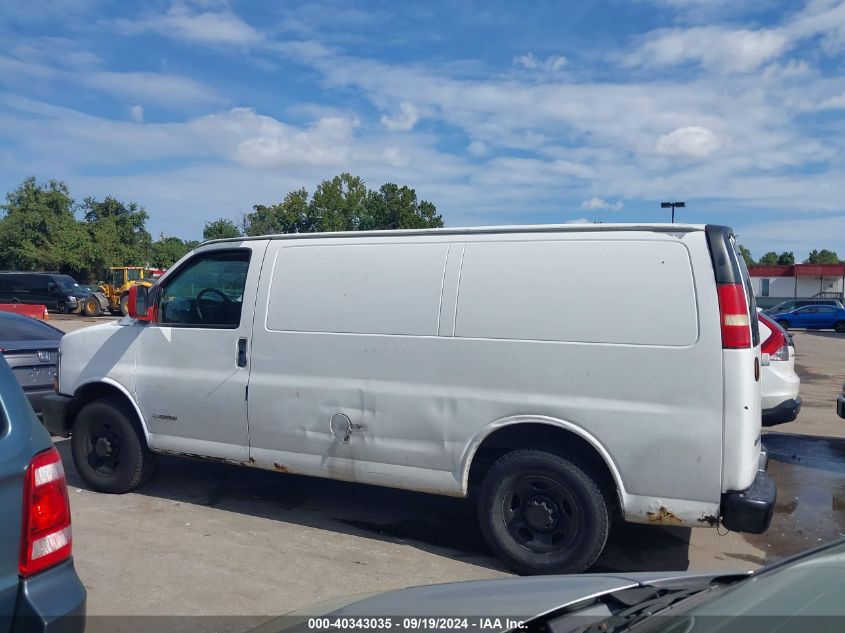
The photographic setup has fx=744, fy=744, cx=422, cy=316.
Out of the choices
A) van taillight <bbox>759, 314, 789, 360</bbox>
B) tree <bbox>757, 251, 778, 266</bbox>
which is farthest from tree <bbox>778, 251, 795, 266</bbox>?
van taillight <bbox>759, 314, 789, 360</bbox>

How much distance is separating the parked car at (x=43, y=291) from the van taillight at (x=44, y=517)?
120ft

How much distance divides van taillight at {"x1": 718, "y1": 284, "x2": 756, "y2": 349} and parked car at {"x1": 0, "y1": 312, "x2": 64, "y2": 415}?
6.51 metres

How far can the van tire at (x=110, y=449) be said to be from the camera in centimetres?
620

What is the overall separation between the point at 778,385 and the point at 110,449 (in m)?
6.52

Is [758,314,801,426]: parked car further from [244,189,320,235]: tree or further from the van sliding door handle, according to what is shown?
[244,189,320,235]: tree

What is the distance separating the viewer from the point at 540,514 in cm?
479

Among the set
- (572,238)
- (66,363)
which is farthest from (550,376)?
(66,363)

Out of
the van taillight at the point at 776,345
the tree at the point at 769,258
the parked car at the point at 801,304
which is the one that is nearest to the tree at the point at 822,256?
the tree at the point at 769,258

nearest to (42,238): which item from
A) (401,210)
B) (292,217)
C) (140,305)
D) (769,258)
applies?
(292,217)

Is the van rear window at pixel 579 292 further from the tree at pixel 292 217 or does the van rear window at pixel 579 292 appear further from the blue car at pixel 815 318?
the tree at pixel 292 217

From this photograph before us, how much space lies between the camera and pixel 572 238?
480 cm

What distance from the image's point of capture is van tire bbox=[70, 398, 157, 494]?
6.20 meters

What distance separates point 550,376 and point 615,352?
43cm

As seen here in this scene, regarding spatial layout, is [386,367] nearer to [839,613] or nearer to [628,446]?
[628,446]
